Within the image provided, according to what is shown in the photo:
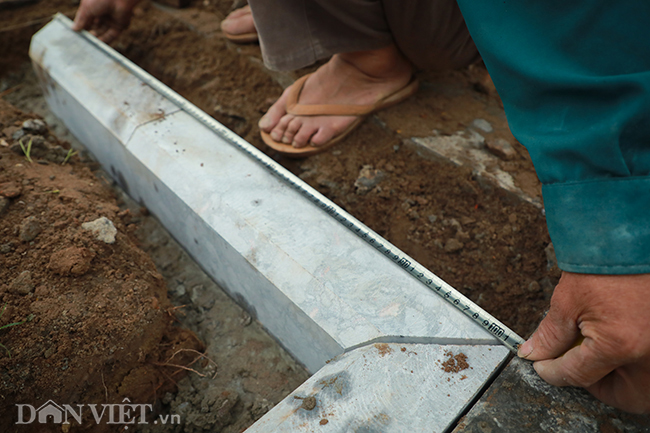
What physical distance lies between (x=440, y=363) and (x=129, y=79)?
1.91 m

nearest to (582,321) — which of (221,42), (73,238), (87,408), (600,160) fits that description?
(600,160)

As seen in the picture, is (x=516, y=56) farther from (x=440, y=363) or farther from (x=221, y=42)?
(x=221, y=42)

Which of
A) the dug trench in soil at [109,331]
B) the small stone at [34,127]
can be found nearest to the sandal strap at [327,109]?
the dug trench in soil at [109,331]

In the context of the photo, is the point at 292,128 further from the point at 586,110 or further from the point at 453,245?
the point at 586,110

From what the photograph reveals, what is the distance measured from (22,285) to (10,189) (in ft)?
1.46

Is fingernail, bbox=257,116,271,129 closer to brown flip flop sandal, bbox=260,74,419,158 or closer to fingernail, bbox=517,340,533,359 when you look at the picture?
brown flip flop sandal, bbox=260,74,419,158

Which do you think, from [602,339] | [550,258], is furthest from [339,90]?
[602,339]

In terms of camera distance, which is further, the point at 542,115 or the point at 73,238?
the point at 73,238

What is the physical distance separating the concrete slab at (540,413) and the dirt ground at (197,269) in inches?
16.9

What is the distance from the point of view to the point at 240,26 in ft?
8.13

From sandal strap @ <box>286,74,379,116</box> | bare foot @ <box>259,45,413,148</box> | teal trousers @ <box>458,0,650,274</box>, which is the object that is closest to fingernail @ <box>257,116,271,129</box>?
bare foot @ <box>259,45,413,148</box>

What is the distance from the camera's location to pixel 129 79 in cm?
209

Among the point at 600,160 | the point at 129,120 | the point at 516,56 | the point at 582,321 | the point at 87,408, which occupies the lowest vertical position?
the point at 87,408

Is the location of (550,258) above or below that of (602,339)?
below
